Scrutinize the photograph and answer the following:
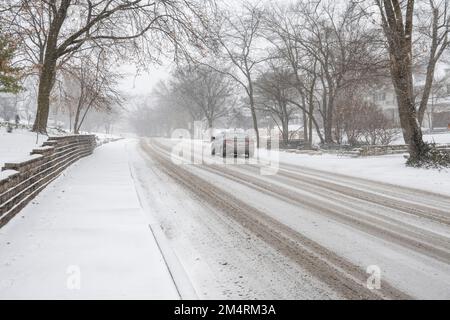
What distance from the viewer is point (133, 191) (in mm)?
8789

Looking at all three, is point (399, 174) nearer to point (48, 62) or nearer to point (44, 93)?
point (48, 62)

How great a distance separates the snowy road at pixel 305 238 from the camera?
3814mm

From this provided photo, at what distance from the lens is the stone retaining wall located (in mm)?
5535

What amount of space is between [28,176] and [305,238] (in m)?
5.24

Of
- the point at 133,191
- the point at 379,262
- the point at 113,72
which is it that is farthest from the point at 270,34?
the point at 379,262

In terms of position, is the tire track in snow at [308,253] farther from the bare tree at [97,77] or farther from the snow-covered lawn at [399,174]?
the bare tree at [97,77]

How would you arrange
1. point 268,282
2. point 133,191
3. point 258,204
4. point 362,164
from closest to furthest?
point 268,282 → point 258,204 → point 133,191 → point 362,164

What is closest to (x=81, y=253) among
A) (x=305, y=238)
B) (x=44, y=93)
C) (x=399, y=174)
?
(x=305, y=238)

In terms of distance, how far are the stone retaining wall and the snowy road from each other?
89.5 inches

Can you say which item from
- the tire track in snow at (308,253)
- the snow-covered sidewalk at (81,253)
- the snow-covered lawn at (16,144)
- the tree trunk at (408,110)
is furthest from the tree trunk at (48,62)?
the tree trunk at (408,110)

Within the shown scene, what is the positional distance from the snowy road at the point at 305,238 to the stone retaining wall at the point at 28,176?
2.27 m
